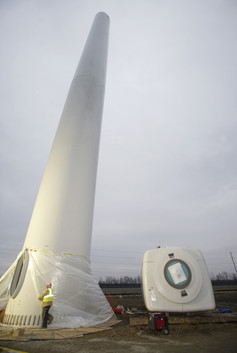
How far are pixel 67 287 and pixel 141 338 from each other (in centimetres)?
242

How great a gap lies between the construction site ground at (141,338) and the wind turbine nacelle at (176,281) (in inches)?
18.4

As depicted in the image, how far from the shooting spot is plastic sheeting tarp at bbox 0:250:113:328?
454cm

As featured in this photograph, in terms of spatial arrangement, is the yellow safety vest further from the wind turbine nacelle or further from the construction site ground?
the wind turbine nacelle

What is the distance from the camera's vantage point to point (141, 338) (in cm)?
326

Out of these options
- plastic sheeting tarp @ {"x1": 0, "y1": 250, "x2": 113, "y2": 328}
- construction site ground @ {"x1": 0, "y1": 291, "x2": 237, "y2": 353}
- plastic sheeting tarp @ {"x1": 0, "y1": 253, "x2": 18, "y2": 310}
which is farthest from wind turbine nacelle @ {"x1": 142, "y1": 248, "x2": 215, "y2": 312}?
plastic sheeting tarp @ {"x1": 0, "y1": 253, "x2": 18, "y2": 310}

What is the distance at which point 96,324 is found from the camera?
463 centimetres

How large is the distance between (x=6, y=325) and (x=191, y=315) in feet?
14.3

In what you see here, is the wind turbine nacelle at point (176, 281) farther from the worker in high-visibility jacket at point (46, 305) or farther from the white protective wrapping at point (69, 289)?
the worker in high-visibility jacket at point (46, 305)

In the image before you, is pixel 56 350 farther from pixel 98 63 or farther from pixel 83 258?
pixel 98 63

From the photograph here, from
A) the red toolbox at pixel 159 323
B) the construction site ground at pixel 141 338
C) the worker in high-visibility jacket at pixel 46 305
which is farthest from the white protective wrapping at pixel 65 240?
the red toolbox at pixel 159 323

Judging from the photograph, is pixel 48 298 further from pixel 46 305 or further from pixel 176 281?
pixel 176 281

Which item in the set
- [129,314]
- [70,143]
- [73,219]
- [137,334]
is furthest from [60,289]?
[70,143]

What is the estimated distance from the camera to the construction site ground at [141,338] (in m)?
2.73

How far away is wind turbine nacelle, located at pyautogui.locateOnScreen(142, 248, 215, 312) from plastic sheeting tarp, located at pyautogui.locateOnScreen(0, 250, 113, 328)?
7.33 ft
